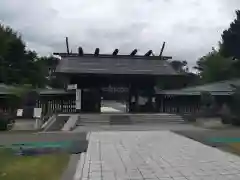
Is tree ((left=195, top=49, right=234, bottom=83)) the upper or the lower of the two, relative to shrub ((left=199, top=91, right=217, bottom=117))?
upper

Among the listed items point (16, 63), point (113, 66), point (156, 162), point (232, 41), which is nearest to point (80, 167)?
point (156, 162)

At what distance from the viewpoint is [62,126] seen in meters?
22.1

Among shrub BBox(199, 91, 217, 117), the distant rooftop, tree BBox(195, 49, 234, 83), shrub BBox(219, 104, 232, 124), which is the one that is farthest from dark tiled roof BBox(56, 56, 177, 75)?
tree BBox(195, 49, 234, 83)

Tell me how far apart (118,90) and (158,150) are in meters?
17.7

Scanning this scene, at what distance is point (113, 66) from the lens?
29.6m

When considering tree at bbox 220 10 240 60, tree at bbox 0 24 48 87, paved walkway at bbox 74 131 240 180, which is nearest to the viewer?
paved walkway at bbox 74 131 240 180

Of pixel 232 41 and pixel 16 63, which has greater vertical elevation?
pixel 232 41

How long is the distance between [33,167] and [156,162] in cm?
331

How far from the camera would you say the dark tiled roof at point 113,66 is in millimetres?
27906

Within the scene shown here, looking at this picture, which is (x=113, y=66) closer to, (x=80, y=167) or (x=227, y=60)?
(x=80, y=167)

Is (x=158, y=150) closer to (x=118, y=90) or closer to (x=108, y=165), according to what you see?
(x=108, y=165)

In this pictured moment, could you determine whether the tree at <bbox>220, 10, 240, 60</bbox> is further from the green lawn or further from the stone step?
the green lawn

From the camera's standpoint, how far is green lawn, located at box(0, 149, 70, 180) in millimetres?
7822

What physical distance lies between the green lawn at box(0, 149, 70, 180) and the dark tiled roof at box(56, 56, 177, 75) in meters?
16.4
